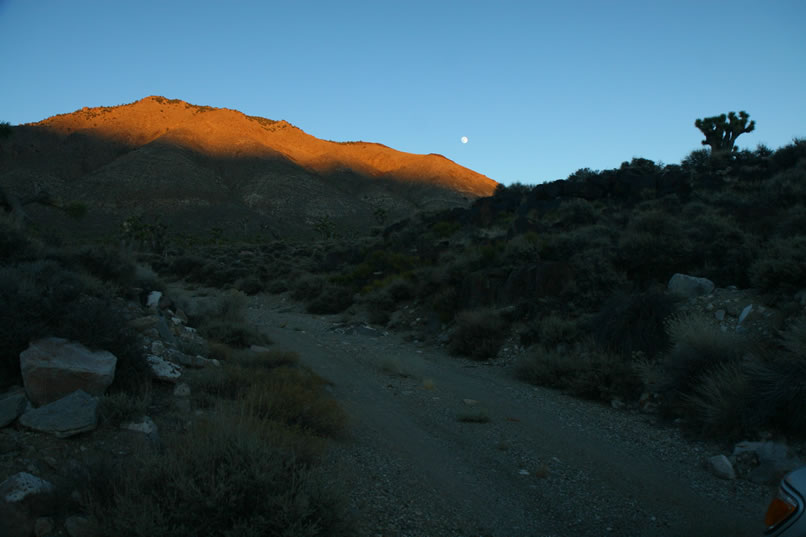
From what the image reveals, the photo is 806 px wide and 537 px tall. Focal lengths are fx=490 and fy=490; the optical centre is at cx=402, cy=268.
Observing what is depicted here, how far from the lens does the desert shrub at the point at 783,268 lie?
8914 millimetres

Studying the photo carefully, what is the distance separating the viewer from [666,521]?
14.3 feet

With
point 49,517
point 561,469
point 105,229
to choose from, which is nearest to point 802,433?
point 561,469

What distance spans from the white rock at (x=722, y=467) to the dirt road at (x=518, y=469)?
11 centimetres

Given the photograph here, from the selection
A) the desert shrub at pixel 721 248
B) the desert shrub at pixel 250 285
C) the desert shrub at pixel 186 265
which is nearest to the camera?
the desert shrub at pixel 721 248

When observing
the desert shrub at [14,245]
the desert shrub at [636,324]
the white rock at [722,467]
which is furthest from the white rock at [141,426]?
the desert shrub at [636,324]

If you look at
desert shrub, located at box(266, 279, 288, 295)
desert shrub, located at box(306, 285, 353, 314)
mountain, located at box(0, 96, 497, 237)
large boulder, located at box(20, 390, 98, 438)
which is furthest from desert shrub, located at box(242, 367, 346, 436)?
mountain, located at box(0, 96, 497, 237)

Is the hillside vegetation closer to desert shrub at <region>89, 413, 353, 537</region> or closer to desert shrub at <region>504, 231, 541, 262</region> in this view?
desert shrub at <region>504, 231, 541, 262</region>

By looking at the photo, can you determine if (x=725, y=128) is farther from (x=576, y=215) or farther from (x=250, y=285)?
(x=250, y=285)

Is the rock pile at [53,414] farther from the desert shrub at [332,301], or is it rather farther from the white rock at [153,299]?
the desert shrub at [332,301]

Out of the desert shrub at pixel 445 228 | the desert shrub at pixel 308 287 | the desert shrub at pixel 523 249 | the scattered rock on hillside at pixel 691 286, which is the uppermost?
the desert shrub at pixel 445 228

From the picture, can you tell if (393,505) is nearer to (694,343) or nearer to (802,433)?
(802,433)

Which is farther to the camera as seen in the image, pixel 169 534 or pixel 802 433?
pixel 802 433

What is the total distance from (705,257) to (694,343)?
5.57 metres

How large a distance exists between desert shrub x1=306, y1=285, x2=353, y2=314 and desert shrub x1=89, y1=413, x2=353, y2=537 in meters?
17.7
